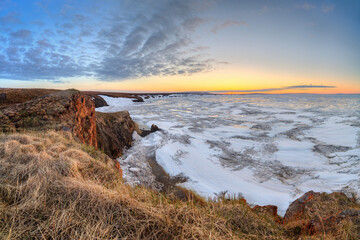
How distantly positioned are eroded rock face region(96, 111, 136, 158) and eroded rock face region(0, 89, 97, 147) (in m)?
0.89

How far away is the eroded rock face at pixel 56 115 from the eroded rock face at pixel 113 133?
89 cm

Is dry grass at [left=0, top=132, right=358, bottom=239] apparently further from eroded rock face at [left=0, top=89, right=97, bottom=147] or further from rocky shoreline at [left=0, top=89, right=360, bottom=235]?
eroded rock face at [left=0, top=89, right=97, bottom=147]

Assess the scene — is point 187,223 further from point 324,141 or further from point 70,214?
point 324,141

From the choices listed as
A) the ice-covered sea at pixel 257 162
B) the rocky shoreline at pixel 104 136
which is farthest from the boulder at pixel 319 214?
the ice-covered sea at pixel 257 162

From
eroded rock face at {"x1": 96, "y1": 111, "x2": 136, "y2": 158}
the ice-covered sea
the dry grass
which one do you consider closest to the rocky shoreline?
eroded rock face at {"x1": 96, "y1": 111, "x2": 136, "y2": 158}

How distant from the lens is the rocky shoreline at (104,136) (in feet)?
7.97

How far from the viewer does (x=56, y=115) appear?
20.0ft

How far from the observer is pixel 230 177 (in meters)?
6.92

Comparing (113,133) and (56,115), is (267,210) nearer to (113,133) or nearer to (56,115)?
(56,115)

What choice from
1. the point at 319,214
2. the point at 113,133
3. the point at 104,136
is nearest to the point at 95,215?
the point at 319,214

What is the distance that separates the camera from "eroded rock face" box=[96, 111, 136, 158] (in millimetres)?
8461

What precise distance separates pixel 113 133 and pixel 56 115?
376 centimetres

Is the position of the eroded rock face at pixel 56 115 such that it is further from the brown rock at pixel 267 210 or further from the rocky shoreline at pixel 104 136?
the brown rock at pixel 267 210

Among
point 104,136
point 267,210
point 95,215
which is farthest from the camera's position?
point 104,136
